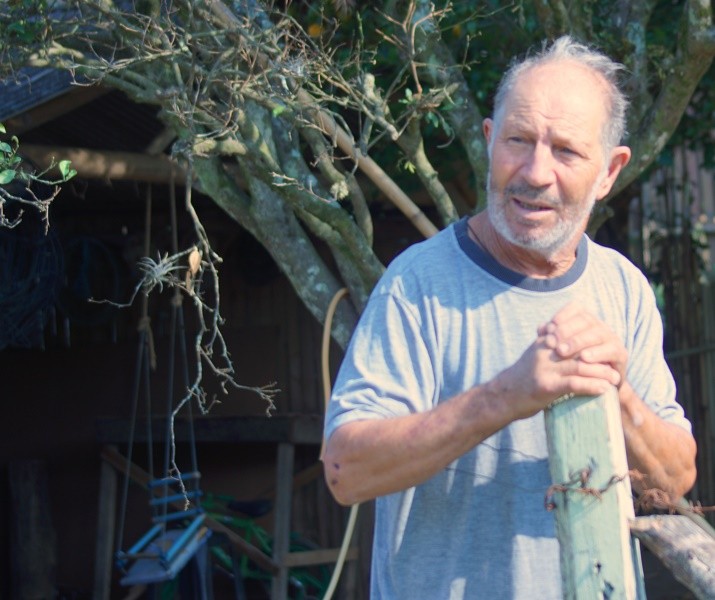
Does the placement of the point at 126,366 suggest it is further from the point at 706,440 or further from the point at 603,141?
the point at 603,141

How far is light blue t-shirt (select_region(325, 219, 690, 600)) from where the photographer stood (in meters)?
2.15

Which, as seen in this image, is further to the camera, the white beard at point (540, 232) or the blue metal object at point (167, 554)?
the blue metal object at point (167, 554)

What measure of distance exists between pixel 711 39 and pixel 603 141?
200cm

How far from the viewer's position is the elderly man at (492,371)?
2.07m

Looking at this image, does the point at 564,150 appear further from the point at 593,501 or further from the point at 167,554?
the point at 167,554

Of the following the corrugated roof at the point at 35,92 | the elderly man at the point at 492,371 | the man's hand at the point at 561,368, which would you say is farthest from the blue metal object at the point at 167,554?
the man's hand at the point at 561,368

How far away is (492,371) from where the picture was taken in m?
2.19

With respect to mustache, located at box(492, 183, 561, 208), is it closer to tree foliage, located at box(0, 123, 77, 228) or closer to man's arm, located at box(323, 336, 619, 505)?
man's arm, located at box(323, 336, 619, 505)

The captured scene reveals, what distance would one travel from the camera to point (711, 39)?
4098 mm

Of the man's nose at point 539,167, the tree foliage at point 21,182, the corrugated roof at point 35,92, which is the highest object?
the corrugated roof at point 35,92

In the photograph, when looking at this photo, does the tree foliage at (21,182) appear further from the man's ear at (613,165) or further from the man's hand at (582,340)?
the man's hand at (582,340)

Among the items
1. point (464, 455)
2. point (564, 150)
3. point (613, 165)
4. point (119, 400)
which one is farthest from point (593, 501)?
point (119, 400)

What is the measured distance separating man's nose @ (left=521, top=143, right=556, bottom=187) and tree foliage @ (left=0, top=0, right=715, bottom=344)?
1527 millimetres

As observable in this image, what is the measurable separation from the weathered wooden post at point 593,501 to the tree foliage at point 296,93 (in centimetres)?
205
